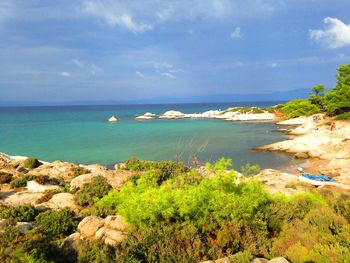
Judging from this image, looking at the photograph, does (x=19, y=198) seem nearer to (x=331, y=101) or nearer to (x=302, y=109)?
(x=331, y=101)

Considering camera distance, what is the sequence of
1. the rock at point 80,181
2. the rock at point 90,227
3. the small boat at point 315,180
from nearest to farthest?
the rock at point 90,227 → the rock at point 80,181 → the small boat at point 315,180

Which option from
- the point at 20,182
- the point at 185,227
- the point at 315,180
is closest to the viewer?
the point at 185,227

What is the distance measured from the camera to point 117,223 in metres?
9.30

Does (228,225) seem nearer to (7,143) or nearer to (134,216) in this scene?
(134,216)

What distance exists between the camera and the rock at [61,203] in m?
13.4

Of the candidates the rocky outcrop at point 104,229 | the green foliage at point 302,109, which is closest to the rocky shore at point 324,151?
the rocky outcrop at point 104,229

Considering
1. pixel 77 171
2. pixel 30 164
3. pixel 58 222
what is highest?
pixel 58 222

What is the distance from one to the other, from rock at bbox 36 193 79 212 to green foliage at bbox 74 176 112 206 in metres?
0.31

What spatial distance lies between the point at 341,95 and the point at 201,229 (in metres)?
67.8

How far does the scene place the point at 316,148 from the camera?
133 ft

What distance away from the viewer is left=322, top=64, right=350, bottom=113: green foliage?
63875 mm

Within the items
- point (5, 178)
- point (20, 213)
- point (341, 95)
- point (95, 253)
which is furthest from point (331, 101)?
point (95, 253)

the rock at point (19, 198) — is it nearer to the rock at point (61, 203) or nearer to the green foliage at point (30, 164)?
the rock at point (61, 203)

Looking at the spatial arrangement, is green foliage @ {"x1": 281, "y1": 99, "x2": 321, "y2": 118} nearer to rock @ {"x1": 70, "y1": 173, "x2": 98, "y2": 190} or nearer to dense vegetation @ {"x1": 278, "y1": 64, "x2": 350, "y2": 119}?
dense vegetation @ {"x1": 278, "y1": 64, "x2": 350, "y2": 119}
